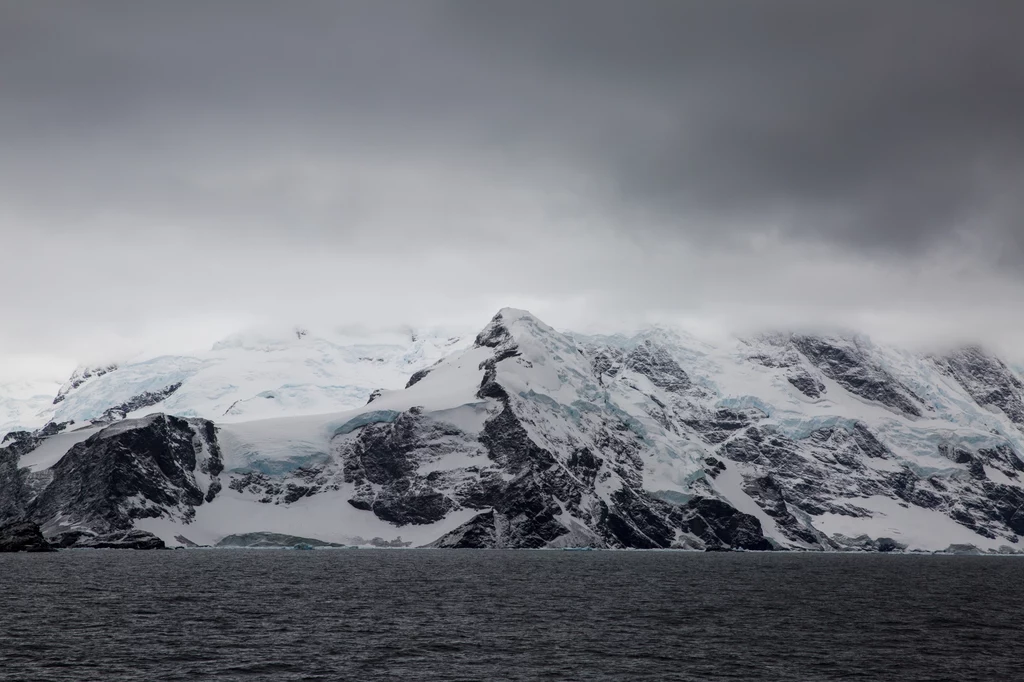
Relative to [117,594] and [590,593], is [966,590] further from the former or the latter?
[117,594]

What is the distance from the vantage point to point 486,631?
107 metres

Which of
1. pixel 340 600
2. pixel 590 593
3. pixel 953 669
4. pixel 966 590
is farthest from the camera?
pixel 966 590

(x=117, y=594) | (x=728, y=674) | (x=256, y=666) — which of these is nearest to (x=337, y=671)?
(x=256, y=666)

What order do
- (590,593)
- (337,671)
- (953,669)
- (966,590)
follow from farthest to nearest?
(966,590), (590,593), (953,669), (337,671)

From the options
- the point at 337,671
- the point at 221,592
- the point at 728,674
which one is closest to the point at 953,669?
the point at 728,674

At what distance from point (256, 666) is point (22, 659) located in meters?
17.6

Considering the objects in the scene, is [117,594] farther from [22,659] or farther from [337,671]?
[337,671]

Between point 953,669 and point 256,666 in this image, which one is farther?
point 953,669

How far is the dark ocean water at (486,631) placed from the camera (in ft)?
278

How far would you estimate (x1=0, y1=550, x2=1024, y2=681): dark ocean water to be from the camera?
84875 mm

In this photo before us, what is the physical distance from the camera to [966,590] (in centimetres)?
17850

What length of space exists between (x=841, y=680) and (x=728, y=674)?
8196 millimetres

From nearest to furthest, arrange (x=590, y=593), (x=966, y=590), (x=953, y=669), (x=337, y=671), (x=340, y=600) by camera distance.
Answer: (x=337, y=671) → (x=953, y=669) → (x=340, y=600) → (x=590, y=593) → (x=966, y=590)

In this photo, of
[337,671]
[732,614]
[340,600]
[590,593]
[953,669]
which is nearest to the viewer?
[337,671]
